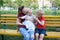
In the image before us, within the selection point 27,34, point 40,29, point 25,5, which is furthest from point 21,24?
point 25,5

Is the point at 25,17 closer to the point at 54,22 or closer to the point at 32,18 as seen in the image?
the point at 32,18

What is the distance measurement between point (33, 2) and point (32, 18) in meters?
23.2

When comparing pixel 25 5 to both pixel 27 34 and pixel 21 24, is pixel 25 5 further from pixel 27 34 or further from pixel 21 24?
pixel 27 34

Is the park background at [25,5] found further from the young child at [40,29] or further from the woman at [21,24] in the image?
the young child at [40,29]

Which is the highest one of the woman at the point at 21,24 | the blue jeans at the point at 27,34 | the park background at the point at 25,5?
the woman at the point at 21,24

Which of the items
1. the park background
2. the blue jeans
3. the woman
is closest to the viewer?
the blue jeans

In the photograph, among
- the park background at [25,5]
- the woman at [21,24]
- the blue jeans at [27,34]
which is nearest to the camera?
the blue jeans at [27,34]

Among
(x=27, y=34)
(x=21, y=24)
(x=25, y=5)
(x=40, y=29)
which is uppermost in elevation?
(x=21, y=24)

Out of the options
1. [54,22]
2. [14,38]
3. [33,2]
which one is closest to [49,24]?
[54,22]

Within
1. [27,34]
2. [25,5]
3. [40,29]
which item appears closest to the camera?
[27,34]

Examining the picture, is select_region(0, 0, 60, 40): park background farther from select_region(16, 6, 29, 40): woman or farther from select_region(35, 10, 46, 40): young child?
select_region(35, 10, 46, 40): young child

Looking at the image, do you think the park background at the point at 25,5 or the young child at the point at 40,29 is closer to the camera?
the young child at the point at 40,29

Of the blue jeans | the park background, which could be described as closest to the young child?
the blue jeans

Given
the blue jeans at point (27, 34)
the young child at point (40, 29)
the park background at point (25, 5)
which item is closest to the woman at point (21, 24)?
the blue jeans at point (27, 34)
